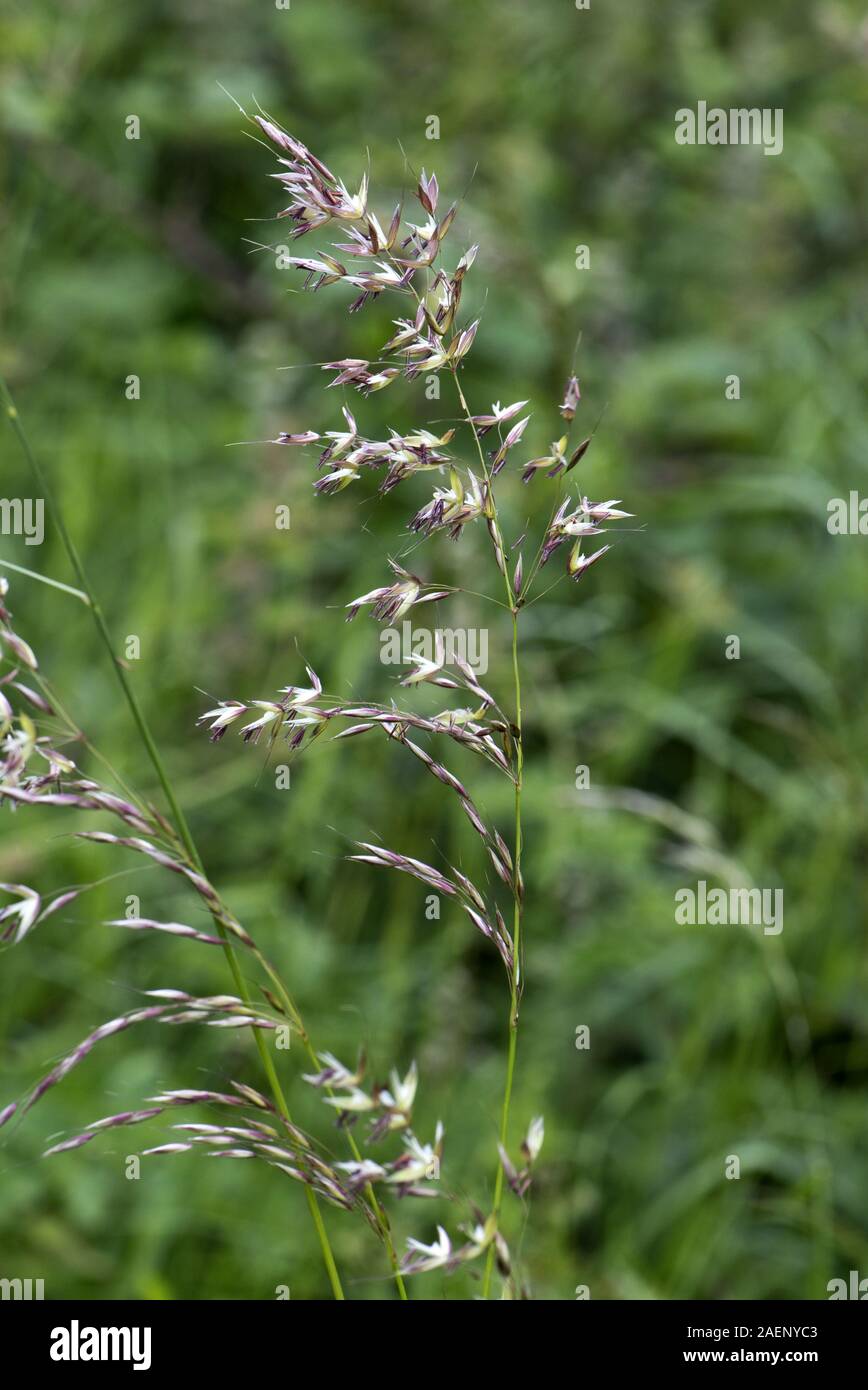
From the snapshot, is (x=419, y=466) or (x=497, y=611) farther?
(x=497, y=611)

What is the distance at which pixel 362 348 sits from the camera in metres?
3.73

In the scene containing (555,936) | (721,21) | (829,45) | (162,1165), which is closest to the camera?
(162,1165)

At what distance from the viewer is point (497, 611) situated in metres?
3.31

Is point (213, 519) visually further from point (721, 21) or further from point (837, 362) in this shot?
point (721, 21)

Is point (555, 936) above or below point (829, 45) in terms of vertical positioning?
below

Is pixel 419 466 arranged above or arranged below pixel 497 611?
below

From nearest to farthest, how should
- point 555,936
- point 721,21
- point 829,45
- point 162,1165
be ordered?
point 162,1165 < point 555,936 < point 829,45 < point 721,21

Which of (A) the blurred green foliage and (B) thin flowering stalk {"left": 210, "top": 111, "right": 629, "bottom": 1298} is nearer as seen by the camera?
(B) thin flowering stalk {"left": 210, "top": 111, "right": 629, "bottom": 1298}

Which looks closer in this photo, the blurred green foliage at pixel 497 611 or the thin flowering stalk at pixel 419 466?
the thin flowering stalk at pixel 419 466

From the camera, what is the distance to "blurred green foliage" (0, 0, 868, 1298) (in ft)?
8.13

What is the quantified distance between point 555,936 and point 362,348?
1771mm

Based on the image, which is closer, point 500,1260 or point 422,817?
point 500,1260

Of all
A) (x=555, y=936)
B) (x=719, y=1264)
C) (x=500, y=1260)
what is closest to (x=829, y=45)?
(x=555, y=936)

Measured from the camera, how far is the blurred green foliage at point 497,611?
248cm
